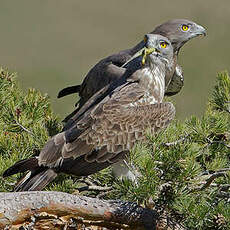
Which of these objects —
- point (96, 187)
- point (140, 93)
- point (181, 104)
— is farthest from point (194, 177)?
point (181, 104)

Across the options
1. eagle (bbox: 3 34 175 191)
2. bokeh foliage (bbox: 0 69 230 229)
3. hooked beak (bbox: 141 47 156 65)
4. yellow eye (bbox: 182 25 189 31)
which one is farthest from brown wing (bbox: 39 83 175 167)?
yellow eye (bbox: 182 25 189 31)

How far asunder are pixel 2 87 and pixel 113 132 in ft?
3.67

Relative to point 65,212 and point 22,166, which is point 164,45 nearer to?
point 22,166

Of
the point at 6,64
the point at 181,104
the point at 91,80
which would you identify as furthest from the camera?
the point at 6,64

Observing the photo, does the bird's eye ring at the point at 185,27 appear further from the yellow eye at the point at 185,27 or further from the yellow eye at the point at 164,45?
the yellow eye at the point at 164,45

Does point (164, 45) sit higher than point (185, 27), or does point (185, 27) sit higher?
point (164, 45)

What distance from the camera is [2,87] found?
5.68 metres

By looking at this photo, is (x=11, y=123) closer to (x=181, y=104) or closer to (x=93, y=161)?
(x=93, y=161)

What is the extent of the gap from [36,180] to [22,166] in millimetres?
314

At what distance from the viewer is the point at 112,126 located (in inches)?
205

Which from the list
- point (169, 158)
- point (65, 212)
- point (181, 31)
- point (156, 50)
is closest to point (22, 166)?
point (65, 212)

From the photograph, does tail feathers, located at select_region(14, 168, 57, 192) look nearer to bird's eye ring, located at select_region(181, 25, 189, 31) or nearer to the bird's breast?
the bird's breast

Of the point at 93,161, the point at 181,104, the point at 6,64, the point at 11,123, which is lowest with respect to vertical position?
the point at 181,104

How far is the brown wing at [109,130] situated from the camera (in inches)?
202
